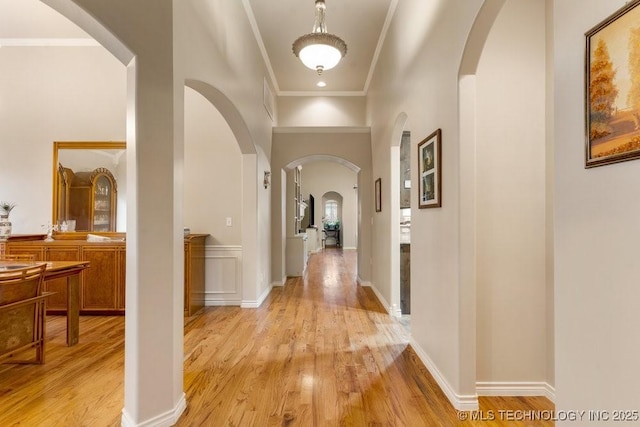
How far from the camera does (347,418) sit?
199cm

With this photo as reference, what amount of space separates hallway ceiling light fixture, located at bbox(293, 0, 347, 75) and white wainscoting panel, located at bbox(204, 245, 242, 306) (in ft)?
8.90

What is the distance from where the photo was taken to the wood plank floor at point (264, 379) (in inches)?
79.3

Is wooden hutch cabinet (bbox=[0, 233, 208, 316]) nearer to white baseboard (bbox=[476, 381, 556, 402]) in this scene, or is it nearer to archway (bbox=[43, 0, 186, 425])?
archway (bbox=[43, 0, 186, 425])

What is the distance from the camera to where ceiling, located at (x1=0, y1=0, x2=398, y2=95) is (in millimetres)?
3887

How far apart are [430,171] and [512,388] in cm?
168

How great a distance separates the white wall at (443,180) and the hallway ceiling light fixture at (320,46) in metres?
0.76

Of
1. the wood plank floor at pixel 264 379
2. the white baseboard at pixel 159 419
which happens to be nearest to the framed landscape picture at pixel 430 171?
the wood plank floor at pixel 264 379

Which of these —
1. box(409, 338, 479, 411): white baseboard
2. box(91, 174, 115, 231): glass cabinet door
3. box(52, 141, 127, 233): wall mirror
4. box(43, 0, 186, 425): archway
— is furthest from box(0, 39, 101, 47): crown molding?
box(409, 338, 479, 411): white baseboard

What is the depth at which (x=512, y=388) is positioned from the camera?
221cm

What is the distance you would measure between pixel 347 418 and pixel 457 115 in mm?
2086

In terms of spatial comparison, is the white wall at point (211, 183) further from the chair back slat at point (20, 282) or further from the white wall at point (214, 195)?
the chair back slat at point (20, 282)

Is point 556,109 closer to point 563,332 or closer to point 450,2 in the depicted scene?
point 563,332

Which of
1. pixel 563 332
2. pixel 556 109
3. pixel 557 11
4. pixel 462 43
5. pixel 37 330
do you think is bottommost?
pixel 37 330

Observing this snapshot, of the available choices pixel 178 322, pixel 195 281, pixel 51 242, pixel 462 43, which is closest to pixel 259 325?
pixel 195 281
